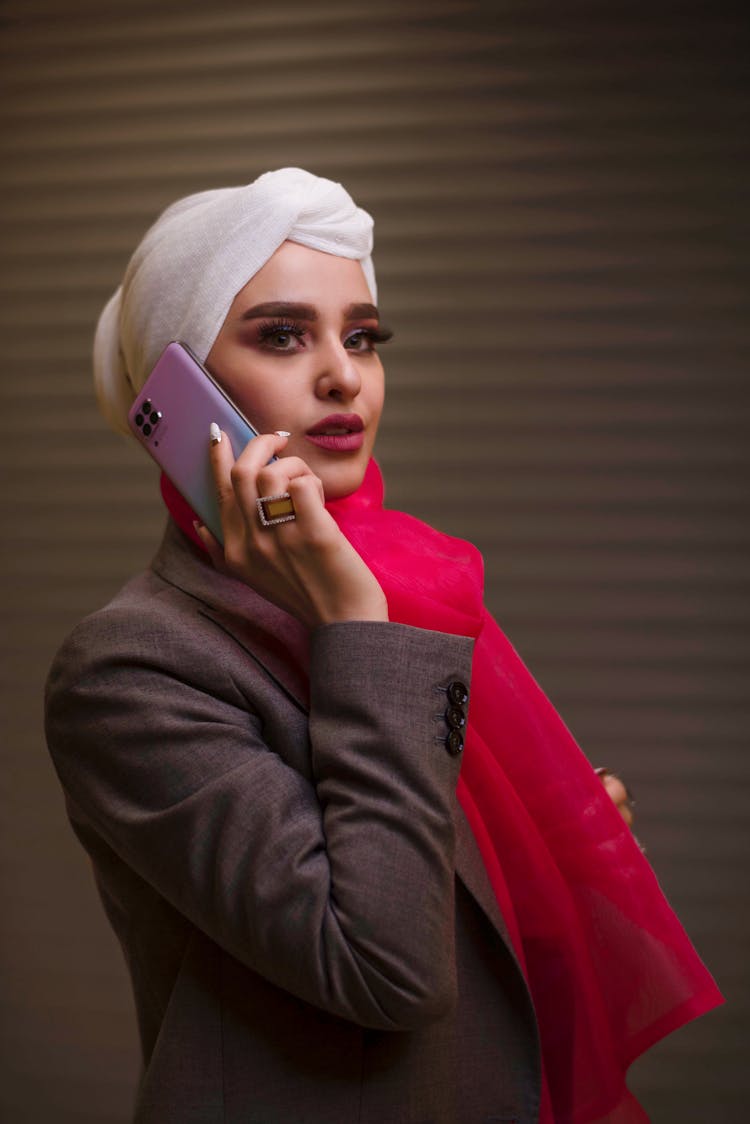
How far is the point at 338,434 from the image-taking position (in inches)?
52.6

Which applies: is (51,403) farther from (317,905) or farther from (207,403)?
(317,905)

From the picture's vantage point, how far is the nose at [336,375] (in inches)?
51.6

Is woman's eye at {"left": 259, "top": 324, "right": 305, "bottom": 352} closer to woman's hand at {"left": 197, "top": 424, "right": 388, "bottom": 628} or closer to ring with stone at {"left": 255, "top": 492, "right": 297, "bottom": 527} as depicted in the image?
woman's hand at {"left": 197, "top": 424, "right": 388, "bottom": 628}

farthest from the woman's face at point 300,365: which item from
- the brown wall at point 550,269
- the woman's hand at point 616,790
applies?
the brown wall at point 550,269

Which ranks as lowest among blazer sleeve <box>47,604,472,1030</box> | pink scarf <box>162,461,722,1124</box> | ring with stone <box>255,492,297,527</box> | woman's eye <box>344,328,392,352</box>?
pink scarf <box>162,461,722,1124</box>

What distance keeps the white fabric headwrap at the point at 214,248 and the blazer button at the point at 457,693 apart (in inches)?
22.3

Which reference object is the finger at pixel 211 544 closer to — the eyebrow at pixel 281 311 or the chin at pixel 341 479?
the chin at pixel 341 479

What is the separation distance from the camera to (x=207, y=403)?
1279 millimetres

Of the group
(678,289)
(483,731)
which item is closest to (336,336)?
(483,731)

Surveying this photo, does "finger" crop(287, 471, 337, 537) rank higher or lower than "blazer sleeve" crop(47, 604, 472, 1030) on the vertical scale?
higher

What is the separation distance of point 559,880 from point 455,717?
1.40ft

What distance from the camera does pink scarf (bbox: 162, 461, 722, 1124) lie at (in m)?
1.35

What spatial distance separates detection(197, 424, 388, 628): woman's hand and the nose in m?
0.15

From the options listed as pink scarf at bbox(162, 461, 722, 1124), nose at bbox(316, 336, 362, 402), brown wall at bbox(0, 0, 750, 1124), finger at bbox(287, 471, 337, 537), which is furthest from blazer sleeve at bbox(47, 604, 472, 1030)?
brown wall at bbox(0, 0, 750, 1124)
